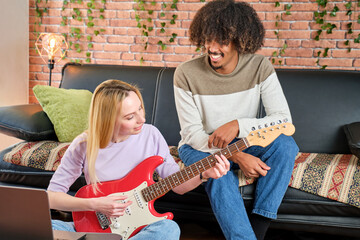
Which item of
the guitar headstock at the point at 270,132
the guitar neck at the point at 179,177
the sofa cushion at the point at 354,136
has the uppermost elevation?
the guitar headstock at the point at 270,132

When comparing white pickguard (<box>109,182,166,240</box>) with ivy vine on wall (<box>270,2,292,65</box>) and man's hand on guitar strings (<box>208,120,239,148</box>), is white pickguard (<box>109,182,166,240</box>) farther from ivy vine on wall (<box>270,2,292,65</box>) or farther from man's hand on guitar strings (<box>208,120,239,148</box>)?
ivy vine on wall (<box>270,2,292,65</box>)

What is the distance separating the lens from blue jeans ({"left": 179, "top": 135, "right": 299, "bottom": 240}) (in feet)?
5.07

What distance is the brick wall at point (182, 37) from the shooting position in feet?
9.46

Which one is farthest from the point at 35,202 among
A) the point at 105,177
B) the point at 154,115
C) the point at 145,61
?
the point at 145,61

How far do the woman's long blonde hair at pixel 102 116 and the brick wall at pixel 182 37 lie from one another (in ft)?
5.92

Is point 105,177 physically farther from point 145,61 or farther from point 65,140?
point 145,61

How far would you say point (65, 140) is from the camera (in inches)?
91.5

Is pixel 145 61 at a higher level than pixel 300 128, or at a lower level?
higher

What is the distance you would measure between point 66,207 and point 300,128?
1.42 metres

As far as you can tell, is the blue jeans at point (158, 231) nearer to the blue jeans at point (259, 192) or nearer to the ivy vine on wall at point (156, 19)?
the blue jeans at point (259, 192)

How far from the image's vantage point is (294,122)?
2.31 metres

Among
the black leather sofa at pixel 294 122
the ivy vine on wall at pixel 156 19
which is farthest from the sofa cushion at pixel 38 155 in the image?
the ivy vine on wall at pixel 156 19

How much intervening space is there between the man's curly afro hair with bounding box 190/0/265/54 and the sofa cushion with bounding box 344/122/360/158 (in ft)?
2.01

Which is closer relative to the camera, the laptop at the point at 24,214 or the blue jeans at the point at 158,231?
the laptop at the point at 24,214
